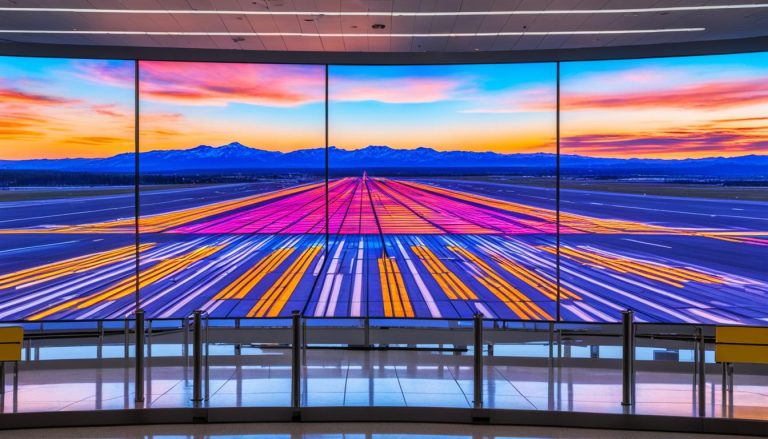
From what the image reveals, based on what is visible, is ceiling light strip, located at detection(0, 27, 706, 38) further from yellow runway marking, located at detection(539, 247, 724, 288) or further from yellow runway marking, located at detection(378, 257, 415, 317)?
yellow runway marking, located at detection(539, 247, 724, 288)

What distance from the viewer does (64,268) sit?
32219 mm

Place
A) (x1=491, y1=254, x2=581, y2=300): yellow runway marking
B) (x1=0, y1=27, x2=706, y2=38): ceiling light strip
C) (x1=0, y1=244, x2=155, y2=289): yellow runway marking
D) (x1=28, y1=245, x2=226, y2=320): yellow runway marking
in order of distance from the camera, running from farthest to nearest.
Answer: (x1=491, y1=254, x2=581, y2=300): yellow runway marking
(x1=0, y1=244, x2=155, y2=289): yellow runway marking
(x1=28, y1=245, x2=226, y2=320): yellow runway marking
(x1=0, y1=27, x2=706, y2=38): ceiling light strip

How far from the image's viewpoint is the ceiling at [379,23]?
21.1 ft

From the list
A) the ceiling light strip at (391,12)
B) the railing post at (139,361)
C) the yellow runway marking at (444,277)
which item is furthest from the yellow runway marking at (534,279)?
the railing post at (139,361)

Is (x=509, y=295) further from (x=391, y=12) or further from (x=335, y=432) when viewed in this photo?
(x=335, y=432)

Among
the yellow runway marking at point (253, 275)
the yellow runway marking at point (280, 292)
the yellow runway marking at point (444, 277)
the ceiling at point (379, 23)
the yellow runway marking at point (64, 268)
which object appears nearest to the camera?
the ceiling at point (379, 23)

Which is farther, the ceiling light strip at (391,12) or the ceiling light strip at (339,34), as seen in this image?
the ceiling light strip at (339,34)

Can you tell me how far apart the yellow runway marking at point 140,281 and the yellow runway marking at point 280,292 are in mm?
6316

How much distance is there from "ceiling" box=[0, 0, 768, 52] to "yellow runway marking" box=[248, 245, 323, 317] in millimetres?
15698

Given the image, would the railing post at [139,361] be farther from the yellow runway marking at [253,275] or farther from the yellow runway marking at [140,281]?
the yellow runway marking at [253,275]

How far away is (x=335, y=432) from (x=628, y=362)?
8.03 ft

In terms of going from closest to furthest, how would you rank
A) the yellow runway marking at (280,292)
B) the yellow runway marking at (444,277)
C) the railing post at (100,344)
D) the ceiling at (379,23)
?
the ceiling at (379,23) < the railing post at (100,344) < the yellow runway marking at (280,292) < the yellow runway marking at (444,277)

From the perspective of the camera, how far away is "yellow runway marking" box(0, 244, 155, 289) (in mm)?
29938

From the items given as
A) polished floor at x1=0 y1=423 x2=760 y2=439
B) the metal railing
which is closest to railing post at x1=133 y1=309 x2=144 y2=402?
the metal railing
